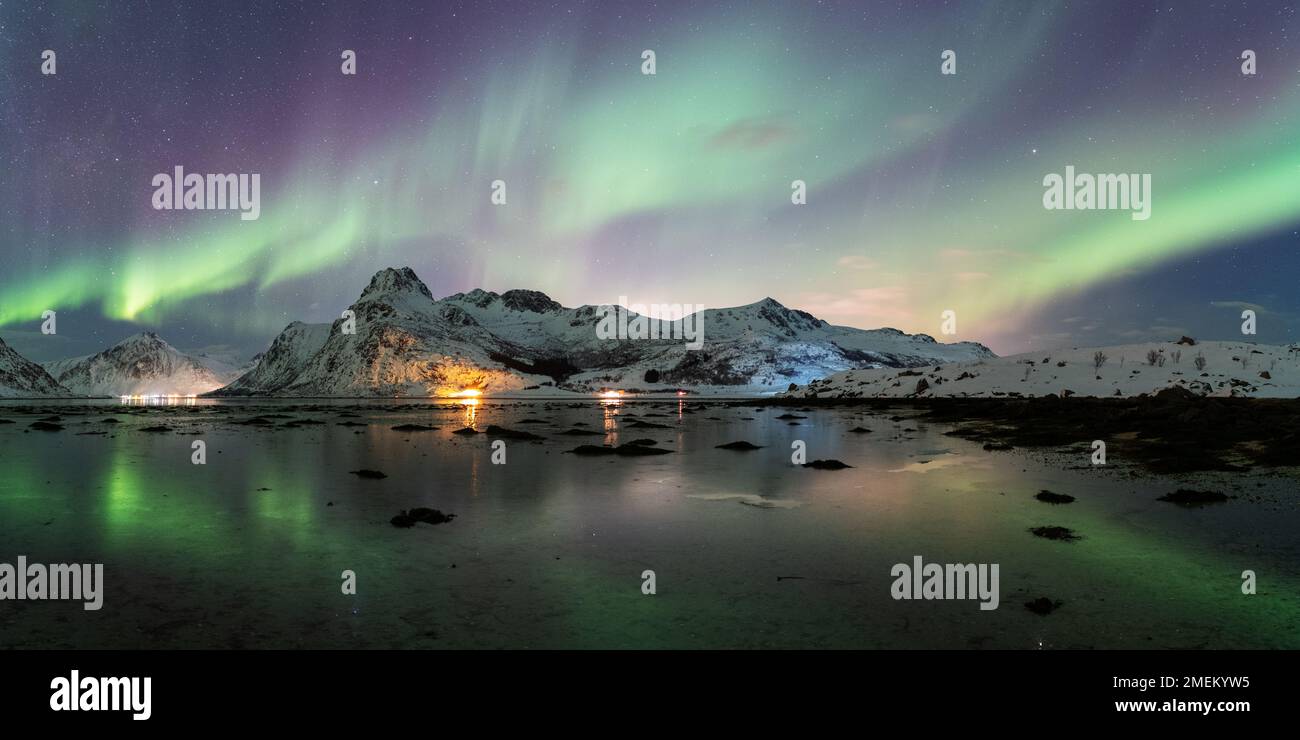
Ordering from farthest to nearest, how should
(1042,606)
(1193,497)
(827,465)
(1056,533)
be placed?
(827,465)
(1193,497)
(1056,533)
(1042,606)

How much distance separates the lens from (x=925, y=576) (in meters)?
10.3

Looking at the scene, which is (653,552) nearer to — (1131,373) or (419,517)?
(419,517)

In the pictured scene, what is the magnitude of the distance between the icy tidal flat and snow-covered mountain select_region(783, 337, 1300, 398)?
34.5m

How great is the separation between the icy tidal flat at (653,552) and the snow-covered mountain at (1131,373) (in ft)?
113

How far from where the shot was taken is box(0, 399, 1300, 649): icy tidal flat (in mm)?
7883

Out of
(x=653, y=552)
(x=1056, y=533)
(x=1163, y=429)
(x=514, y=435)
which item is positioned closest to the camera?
(x=653, y=552)

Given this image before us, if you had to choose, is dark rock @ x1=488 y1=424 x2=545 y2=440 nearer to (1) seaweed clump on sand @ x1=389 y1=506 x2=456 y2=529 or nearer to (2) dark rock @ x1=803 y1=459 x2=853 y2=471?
(2) dark rock @ x1=803 y1=459 x2=853 y2=471

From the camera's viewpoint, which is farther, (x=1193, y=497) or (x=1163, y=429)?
(x=1163, y=429)

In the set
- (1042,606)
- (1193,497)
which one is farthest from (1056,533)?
(1193,497)

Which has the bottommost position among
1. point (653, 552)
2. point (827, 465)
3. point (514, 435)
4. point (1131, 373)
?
point (514, 435)

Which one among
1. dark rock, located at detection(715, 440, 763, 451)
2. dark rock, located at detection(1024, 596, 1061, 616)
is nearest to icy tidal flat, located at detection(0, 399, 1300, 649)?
dark rock, located at detection(1024, 596, 1061, 616)

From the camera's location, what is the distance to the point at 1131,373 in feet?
180

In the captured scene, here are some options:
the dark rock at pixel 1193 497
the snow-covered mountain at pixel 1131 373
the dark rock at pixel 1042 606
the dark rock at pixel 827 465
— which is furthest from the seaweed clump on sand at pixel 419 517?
the snow-covered mountain at pixel 1131 373

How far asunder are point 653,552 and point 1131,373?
194 feet
